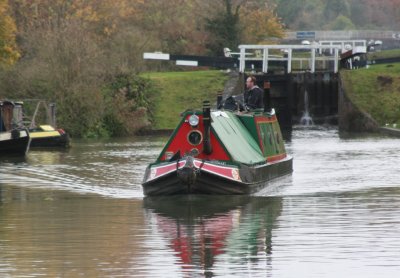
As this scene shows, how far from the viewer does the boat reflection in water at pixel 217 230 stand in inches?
585

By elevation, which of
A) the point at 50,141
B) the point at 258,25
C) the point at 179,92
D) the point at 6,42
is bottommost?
the point at 50,141

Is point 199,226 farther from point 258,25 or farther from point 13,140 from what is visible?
point 258,25

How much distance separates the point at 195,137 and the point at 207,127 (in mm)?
515

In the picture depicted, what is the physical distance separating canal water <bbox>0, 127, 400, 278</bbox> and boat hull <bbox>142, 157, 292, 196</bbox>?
197mm

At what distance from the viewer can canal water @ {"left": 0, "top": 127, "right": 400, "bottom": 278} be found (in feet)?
48.1

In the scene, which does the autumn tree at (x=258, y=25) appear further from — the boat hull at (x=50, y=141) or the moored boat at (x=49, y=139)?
the boat hull at (x=50, y=141)

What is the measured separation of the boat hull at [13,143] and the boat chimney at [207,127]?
17.2m

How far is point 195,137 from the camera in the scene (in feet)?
77.9

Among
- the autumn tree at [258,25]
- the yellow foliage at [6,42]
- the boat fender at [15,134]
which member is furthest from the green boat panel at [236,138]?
the autumn tree at [258,25]

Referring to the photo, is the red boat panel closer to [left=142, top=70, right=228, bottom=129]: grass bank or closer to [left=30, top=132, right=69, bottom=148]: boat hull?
[left=30, top=132, right=69, bottom=148]: boat hull

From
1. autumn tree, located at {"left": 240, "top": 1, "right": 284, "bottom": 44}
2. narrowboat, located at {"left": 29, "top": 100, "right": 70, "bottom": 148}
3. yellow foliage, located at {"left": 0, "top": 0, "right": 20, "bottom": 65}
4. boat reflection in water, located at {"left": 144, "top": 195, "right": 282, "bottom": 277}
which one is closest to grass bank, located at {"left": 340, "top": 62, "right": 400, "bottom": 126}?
yellow foliage, located at {"left": 0, "top": 0, "right": 20, "bottom": 65}

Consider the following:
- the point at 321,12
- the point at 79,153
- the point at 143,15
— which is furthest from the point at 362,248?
the point at 321,12

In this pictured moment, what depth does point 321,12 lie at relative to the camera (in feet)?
440

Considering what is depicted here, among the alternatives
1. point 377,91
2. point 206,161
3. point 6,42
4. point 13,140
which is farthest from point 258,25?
point 206,161
